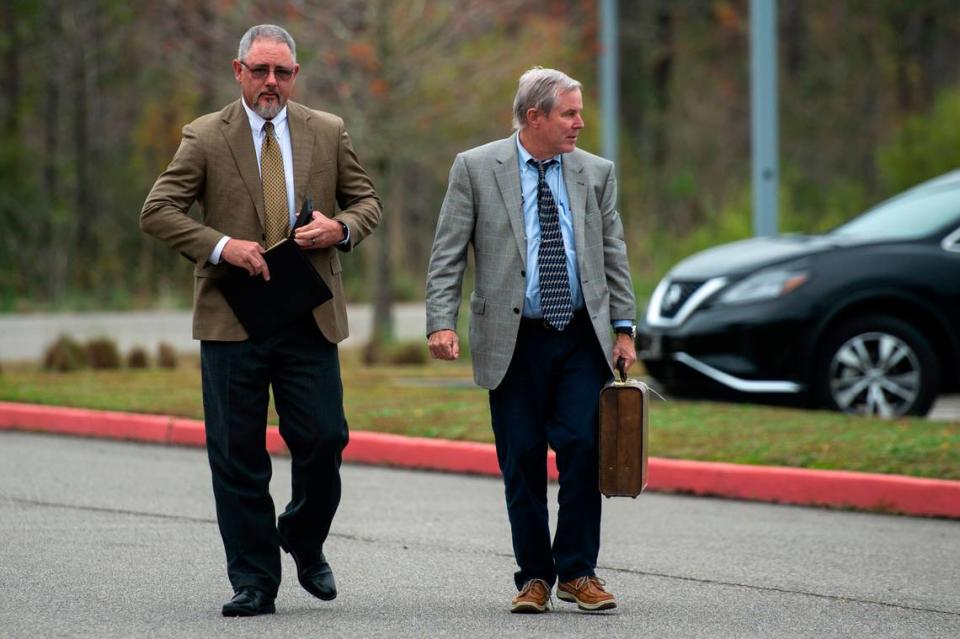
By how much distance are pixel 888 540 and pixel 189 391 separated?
21.2 ft

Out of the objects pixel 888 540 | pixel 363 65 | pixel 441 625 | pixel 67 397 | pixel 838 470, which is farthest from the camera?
pixel 363 65

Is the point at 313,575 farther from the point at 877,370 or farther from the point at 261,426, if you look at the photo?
the point at 877,370

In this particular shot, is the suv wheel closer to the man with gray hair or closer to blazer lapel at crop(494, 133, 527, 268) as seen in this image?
the man with gray hair

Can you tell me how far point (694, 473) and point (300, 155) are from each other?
4.01m

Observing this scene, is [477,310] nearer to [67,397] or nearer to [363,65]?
[67,397]

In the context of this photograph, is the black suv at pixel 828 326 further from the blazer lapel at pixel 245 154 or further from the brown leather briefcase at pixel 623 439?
the blazer lapel at pixel 245 154

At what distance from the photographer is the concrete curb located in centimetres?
821

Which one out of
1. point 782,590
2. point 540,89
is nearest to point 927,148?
point 782,590

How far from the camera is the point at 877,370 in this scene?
35.1 ft

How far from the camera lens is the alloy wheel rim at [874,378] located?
10.7 m

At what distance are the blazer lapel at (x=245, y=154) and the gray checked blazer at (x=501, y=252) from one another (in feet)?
1.97

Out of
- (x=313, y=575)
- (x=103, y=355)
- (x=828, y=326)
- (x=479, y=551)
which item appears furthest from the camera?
(x=103, y=355)

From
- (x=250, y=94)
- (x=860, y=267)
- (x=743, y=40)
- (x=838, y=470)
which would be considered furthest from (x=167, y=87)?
(x=250, y=94)

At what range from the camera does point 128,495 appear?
→ 8461mm
